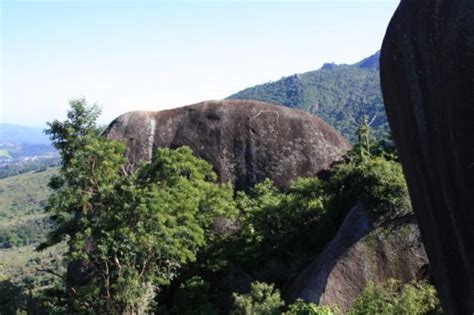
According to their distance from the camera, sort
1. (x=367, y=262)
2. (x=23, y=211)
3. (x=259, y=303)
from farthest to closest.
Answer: (x=23, y=211)
(x=367, y=262)
(x=259, y=303)

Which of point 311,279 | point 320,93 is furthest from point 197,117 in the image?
point 320,93

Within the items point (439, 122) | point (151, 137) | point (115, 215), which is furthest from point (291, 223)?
point (439, 122)

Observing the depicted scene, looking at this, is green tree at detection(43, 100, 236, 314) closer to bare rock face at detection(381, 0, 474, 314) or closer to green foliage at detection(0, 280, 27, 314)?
green foliage at detection(0, 280, 27, 314)

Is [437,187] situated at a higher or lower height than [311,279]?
higher

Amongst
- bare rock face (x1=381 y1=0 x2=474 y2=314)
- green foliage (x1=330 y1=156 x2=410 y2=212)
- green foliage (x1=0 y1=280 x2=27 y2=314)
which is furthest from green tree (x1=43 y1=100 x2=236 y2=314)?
bare rock face (x1=381 y1=0 x2=474 y2=314)

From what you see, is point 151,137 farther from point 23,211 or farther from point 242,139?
point 23,211

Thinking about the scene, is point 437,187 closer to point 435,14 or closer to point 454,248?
point 454,248

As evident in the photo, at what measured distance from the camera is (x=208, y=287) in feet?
61.2

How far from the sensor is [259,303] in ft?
46.8

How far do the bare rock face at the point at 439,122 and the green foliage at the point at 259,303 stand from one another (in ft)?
22.1

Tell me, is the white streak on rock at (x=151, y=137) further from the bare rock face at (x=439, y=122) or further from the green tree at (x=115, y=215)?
the bare rock face at (x=439, y=122)

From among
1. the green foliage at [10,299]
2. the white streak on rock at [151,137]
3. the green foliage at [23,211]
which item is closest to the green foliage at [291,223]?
the white streak on rock at [151,137]

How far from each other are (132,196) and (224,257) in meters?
5.94

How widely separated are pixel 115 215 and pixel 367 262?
7130mm
